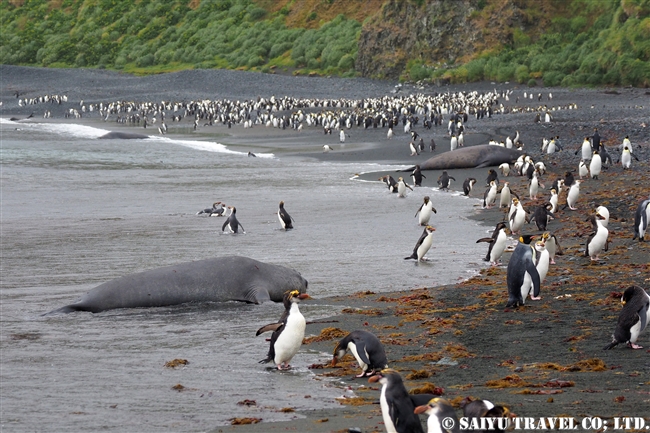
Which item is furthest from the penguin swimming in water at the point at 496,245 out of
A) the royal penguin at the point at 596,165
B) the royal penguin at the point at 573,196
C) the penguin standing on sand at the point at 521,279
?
the royal penguin at the point at 596,165

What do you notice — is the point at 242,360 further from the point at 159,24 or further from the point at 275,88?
the point at 159,24

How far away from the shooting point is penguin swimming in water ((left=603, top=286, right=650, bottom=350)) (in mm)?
7102

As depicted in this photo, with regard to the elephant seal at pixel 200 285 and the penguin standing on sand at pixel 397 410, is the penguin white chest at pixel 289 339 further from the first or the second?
the elephant seal at pixel 200 285

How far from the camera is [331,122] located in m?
41.6

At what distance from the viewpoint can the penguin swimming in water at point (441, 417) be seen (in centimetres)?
478

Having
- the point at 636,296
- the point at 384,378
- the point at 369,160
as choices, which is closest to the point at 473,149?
the point at 369,160

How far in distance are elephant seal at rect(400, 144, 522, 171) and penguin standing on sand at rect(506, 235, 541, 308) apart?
15.0 meters

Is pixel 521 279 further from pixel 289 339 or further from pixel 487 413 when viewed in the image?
pixel 487 413

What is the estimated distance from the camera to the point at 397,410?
17.1ft

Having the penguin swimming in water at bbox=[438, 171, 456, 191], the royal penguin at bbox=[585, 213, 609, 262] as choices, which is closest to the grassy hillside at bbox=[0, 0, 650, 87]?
the penguin swimming in water at bbox=[438, 171, 456, 191]

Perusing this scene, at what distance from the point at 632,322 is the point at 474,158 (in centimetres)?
1782

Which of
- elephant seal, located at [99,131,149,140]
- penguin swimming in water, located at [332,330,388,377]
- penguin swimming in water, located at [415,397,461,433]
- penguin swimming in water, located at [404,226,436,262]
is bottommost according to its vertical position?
elephant seal, located at [99,131,149,140]

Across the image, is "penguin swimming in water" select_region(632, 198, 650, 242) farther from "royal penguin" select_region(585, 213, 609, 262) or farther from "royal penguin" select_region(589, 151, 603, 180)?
"royal penguin" select_region(589, 151, 603, 180)

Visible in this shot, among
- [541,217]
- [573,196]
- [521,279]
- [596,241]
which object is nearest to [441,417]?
[521,279]
